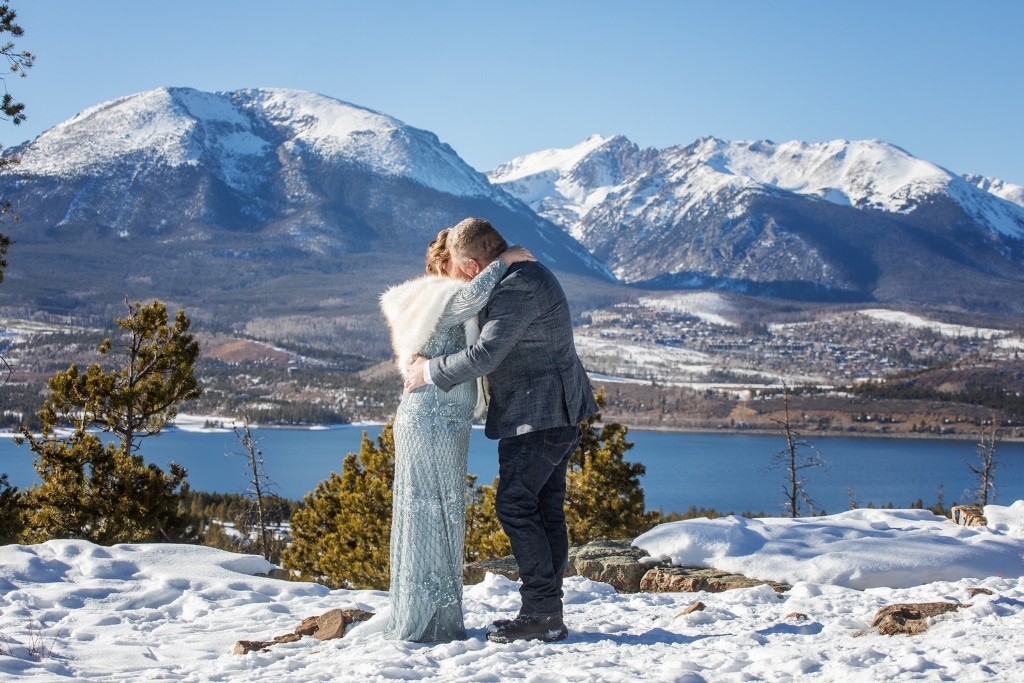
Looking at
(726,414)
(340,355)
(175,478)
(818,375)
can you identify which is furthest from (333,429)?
(175,478)

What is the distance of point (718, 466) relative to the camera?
261 feet

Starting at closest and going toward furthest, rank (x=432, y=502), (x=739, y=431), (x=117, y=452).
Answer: (x=432, y=502)
(x=117, y=452)
(x=739, y=431)

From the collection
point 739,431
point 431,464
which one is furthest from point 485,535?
point 739,431

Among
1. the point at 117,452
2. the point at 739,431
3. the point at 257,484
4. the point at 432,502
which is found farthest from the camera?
the point at 739,431

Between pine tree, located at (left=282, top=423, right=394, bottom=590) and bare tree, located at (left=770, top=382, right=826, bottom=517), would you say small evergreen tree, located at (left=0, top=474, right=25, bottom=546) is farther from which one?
bare tree, located at (left=770, top=382, right=826, bottom=517)

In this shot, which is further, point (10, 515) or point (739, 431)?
point (739, 431)

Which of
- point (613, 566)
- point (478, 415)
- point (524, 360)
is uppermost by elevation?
point (524, 360)

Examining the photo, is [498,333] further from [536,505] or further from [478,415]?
[536,505]

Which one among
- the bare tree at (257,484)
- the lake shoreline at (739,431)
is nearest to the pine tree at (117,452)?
the bare tree at (257,484)

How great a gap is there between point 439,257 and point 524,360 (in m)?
0.73

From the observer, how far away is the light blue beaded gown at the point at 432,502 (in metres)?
4.84

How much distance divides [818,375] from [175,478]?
189m

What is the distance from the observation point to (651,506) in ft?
176

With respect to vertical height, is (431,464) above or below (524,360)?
below
